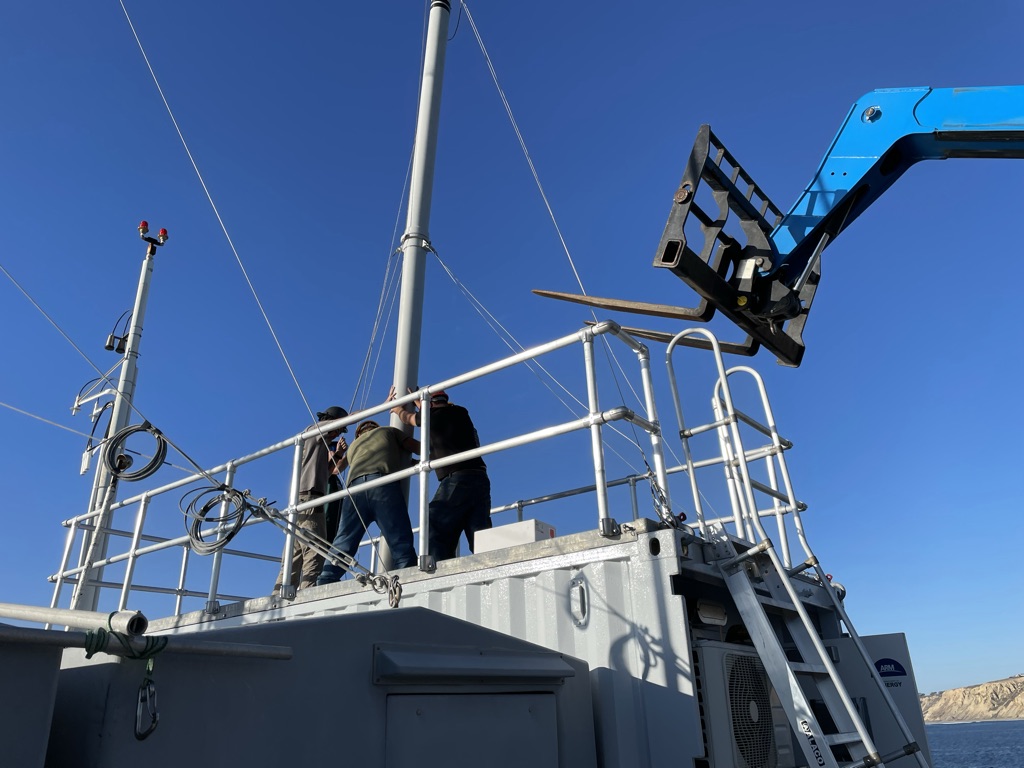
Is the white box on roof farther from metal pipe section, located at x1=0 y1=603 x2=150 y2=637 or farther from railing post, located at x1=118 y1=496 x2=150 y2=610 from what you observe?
railing post, located at x1=118 y1=496 x2=150 y2=610

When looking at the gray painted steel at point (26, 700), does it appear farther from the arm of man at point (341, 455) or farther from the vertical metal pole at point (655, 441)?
the arm of man at point (341, 455)

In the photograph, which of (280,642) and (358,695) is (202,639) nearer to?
(280,642)

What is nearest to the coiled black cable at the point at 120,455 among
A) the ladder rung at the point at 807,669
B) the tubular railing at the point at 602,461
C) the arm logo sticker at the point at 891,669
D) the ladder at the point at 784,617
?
the tubular railing at the point at 602,461

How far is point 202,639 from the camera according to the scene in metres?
2.63

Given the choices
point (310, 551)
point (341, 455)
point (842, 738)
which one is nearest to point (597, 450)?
point (842, 738)

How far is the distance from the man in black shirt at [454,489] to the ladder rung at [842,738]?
3172mm

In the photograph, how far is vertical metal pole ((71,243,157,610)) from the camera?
8.09m

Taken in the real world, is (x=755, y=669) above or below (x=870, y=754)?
above

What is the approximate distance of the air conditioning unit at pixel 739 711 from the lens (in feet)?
13.2

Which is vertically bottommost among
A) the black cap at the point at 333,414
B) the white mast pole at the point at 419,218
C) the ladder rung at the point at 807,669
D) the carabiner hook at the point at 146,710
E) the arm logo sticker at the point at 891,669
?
the carabiner hook at the point at 146,710

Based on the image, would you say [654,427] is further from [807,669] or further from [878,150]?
[878,150]

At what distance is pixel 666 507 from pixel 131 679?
2.94m

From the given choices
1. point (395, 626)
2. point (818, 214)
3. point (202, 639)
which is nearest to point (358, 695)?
point (395, 626)

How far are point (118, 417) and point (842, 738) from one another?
33.5 ft
